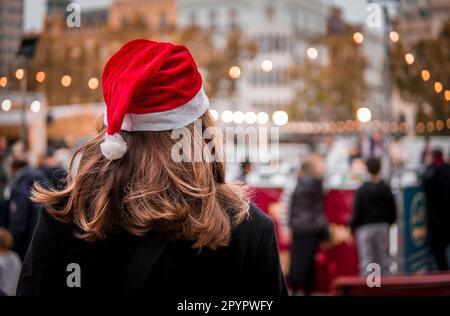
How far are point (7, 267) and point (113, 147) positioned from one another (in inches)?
138

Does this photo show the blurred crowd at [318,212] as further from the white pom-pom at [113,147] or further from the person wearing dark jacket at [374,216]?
the white pom-pom at [113,147]

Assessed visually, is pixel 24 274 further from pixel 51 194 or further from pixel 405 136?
pixel 405 136

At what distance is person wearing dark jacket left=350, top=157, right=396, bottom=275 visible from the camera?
743cm

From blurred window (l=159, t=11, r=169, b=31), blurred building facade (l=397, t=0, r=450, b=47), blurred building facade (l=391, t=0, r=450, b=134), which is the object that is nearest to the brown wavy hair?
blurred building facade (l=391, t=0, r=450, b=134)

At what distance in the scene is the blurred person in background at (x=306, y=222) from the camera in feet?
27.3

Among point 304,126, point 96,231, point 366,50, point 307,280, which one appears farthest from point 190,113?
point 366,50

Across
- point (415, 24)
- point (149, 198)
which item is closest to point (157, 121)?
point (149, 198)

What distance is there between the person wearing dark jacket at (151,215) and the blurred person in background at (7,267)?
3.13 metres

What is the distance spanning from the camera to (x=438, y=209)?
28.4 feet

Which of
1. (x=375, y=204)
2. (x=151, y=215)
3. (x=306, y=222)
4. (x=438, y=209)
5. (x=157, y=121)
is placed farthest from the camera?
(x=438, y=209)

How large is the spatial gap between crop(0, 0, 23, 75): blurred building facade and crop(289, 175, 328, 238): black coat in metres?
4.05

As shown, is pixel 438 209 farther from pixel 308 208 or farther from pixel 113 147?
pixel 113 147

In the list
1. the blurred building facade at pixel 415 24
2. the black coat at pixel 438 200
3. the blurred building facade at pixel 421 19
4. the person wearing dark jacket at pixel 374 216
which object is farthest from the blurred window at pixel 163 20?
the person wearing dark jacket at pixel 374 216

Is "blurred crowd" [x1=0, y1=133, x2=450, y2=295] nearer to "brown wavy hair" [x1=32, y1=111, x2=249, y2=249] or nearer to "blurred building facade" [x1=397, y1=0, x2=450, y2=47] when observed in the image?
"blurred building facade" [x1=397, y1=0, x2=450, y2=47]
